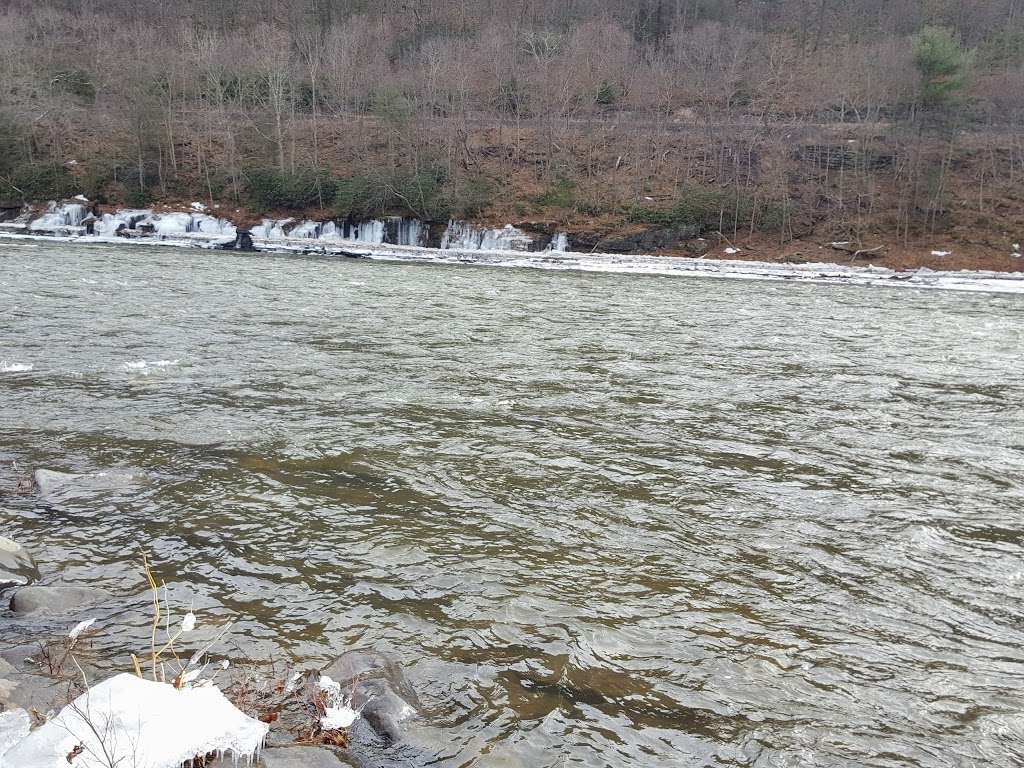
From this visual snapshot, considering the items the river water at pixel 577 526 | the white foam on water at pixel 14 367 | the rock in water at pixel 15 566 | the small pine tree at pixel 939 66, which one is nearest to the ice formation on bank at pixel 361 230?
the river water at pixel 577 526

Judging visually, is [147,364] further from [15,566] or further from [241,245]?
[241,245]

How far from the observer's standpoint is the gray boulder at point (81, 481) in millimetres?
7145

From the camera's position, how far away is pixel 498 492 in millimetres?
7602

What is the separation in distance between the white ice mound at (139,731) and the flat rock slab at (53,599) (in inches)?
86.3

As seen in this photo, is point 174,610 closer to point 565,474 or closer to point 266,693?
point 266,693

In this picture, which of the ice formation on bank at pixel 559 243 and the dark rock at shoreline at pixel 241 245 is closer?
the dark rock at shoreline at pixel 241 245

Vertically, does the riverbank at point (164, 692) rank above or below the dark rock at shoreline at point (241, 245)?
below

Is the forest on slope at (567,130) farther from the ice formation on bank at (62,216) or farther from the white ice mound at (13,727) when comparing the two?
the white ice mound at (13,727)

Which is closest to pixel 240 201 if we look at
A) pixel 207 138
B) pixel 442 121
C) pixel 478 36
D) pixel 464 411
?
pixel 207 138

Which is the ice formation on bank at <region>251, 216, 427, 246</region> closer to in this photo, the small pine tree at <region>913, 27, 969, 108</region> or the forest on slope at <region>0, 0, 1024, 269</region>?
the forest on slope at <region>0, 0, 1024, 269</region>

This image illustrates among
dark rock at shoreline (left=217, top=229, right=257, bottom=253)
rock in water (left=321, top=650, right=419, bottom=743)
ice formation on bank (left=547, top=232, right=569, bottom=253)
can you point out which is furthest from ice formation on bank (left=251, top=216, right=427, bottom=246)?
rock in water (left=321, top=650, right=419, bottom=743)

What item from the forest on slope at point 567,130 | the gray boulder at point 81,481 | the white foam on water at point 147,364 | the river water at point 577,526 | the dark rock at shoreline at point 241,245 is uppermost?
the forest on slope at point 567,130

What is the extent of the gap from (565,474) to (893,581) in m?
3.35

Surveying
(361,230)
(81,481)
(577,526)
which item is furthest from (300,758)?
(361,230)
